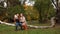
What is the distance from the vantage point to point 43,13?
3431 centimetres

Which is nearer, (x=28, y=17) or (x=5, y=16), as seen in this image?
(x=5, y=16)

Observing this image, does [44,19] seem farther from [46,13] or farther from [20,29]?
[20,29]

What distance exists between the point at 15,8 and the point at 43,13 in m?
5.53

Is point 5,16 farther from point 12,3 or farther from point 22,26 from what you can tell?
point 22,26

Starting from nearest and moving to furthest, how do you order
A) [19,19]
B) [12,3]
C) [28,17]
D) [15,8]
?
1. [19,19]
2. [15,8]
3. [12,3]
4. [28,17]

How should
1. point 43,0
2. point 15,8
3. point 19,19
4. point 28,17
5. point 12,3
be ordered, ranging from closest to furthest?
1. point 19,19
2. point 15,8
3. point 43,0
4. point 12,3
5. point 28,17

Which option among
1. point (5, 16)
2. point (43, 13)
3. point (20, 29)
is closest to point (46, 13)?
point (43, 13)

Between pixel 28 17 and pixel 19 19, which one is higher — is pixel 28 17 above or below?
below

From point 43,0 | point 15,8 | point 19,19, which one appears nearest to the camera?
point 19,19

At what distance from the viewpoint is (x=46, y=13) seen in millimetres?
35000

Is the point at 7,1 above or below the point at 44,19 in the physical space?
above

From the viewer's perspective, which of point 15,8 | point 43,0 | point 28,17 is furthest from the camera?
point 28,17

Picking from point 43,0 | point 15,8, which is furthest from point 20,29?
point 43,0

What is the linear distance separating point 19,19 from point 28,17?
23.6m
